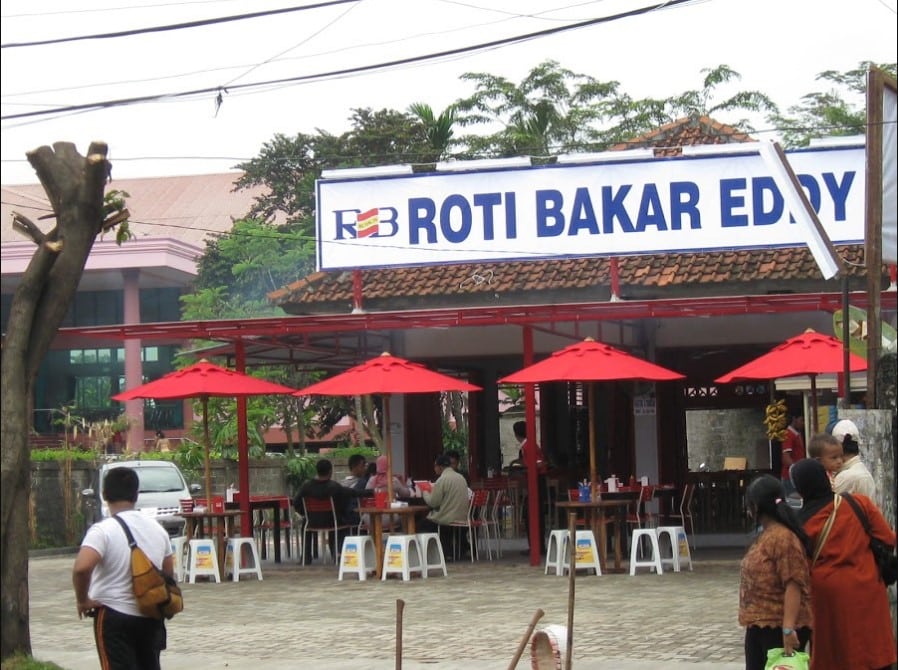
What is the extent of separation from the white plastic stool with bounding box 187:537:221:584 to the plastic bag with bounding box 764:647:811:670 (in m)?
10.9

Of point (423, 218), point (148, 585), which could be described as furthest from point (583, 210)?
point (148, 585)

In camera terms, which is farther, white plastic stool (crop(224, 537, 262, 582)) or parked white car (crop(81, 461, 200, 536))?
parked white car (crop(81, 461, 200, 536))

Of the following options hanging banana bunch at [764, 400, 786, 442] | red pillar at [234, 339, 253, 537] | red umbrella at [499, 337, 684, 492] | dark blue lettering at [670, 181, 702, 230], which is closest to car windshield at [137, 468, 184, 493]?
red pillar at [234, 339, 253, 537]

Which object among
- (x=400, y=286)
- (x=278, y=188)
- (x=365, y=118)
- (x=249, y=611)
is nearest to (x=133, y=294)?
(x=278, y=188)

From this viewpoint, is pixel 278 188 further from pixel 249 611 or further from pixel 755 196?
pixel 249 611

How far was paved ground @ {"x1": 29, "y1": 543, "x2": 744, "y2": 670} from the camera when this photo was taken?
1059cm

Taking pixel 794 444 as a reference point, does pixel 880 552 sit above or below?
below

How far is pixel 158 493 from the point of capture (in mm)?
24734

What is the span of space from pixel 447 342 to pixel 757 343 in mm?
4416

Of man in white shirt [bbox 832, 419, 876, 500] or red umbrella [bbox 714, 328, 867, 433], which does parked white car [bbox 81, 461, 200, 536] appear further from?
man in white shirt [bbox 832, 419, 876, 500]

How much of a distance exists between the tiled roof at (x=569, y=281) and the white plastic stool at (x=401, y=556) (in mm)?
5058

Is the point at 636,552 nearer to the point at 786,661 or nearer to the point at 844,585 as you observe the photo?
the point at 844,585

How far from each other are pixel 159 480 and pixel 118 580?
18.6 m

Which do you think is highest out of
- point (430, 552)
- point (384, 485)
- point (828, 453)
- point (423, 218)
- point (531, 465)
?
point (423, 218)
